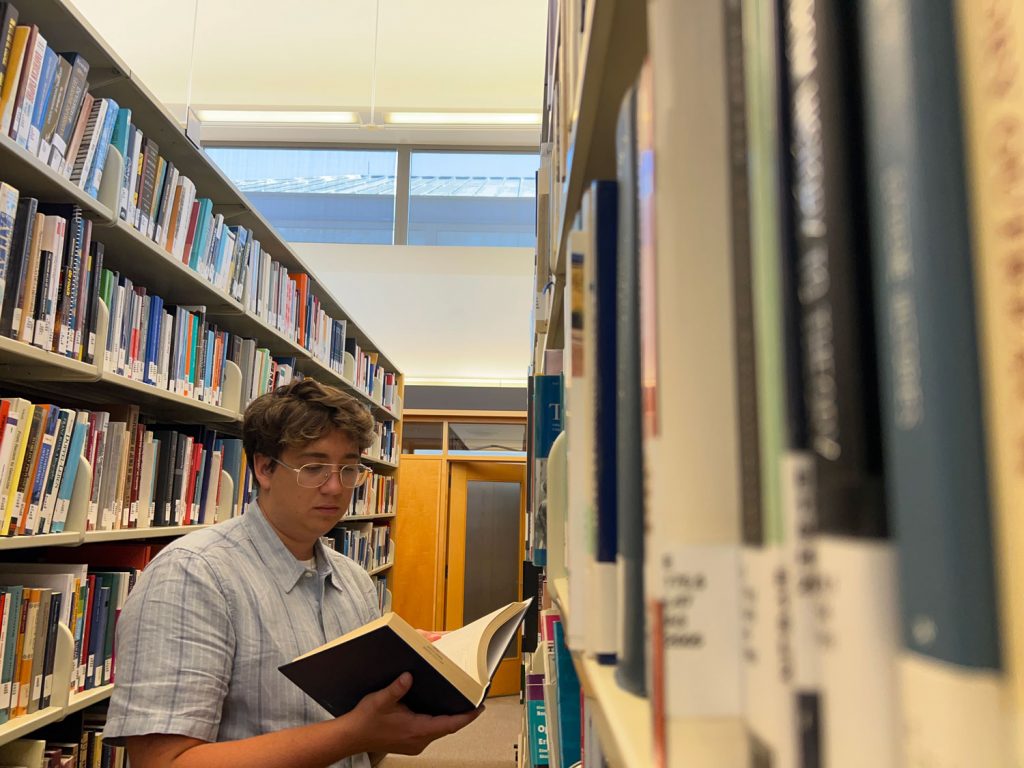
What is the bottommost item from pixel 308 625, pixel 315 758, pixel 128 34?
pixel 315 758

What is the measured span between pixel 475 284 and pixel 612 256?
6.09 metres

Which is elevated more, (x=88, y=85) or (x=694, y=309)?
(x=88, y=85)

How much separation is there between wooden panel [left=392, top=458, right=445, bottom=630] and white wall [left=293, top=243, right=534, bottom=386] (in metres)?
1.05

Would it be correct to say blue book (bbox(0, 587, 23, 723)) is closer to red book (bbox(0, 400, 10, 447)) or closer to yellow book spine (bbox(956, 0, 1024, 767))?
red book (bbox(0, 400, 10, 447))

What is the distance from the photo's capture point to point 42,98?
1.67 meters

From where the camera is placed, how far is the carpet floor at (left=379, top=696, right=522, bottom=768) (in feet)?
14.7

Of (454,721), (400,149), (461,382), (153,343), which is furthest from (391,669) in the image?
(400,149)

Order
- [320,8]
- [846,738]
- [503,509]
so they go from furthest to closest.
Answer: [503,509]
[320,8]
[846,738]

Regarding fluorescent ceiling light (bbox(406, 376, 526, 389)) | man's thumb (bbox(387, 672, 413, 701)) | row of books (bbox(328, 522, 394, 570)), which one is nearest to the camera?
man's thumb (bbox(387, 672, 413, 701))

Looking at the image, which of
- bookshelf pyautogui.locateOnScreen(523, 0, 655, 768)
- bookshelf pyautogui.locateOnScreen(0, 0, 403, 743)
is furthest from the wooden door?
bookshelf pyautogui.locateOnScreen(523, 0, 655, 768)

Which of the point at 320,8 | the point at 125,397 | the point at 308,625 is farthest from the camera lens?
the point at 320,8

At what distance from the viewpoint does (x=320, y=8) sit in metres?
4.60

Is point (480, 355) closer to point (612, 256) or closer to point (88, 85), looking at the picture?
point (88, 85)

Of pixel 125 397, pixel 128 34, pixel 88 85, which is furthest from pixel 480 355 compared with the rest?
pixel 88 85
